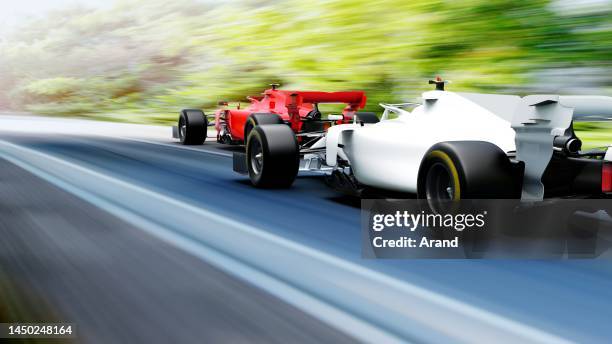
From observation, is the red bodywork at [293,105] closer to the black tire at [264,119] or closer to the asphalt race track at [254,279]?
the black tire at [264,119]

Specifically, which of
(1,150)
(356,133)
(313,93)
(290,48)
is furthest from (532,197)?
(290,48)

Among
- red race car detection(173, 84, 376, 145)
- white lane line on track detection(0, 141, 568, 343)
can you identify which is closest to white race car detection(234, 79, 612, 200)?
white lane line on track detection(0, 141, 568, 343)

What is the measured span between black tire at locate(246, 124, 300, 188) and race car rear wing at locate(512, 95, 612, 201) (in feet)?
12.3

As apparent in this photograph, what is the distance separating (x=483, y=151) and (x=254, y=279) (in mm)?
1703

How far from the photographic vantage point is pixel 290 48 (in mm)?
24938

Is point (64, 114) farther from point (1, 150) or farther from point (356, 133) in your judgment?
point (356, 133)

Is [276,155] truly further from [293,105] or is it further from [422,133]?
[293,105]

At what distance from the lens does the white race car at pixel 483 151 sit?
213 inches

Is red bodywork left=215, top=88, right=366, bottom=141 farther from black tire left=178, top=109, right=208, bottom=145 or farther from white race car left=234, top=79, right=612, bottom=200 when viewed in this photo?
white race car left=234, top=79, right=612, bottom=200

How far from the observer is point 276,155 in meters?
9.05

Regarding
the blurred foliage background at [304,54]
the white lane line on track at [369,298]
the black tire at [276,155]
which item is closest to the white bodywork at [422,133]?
the white lane line on track at [369,298]

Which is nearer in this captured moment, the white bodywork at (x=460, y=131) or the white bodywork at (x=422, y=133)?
the white bodywork at (x=460, y=131)

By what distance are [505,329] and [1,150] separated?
12.3 meters

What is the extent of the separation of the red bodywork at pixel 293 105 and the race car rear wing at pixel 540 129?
5524mm
